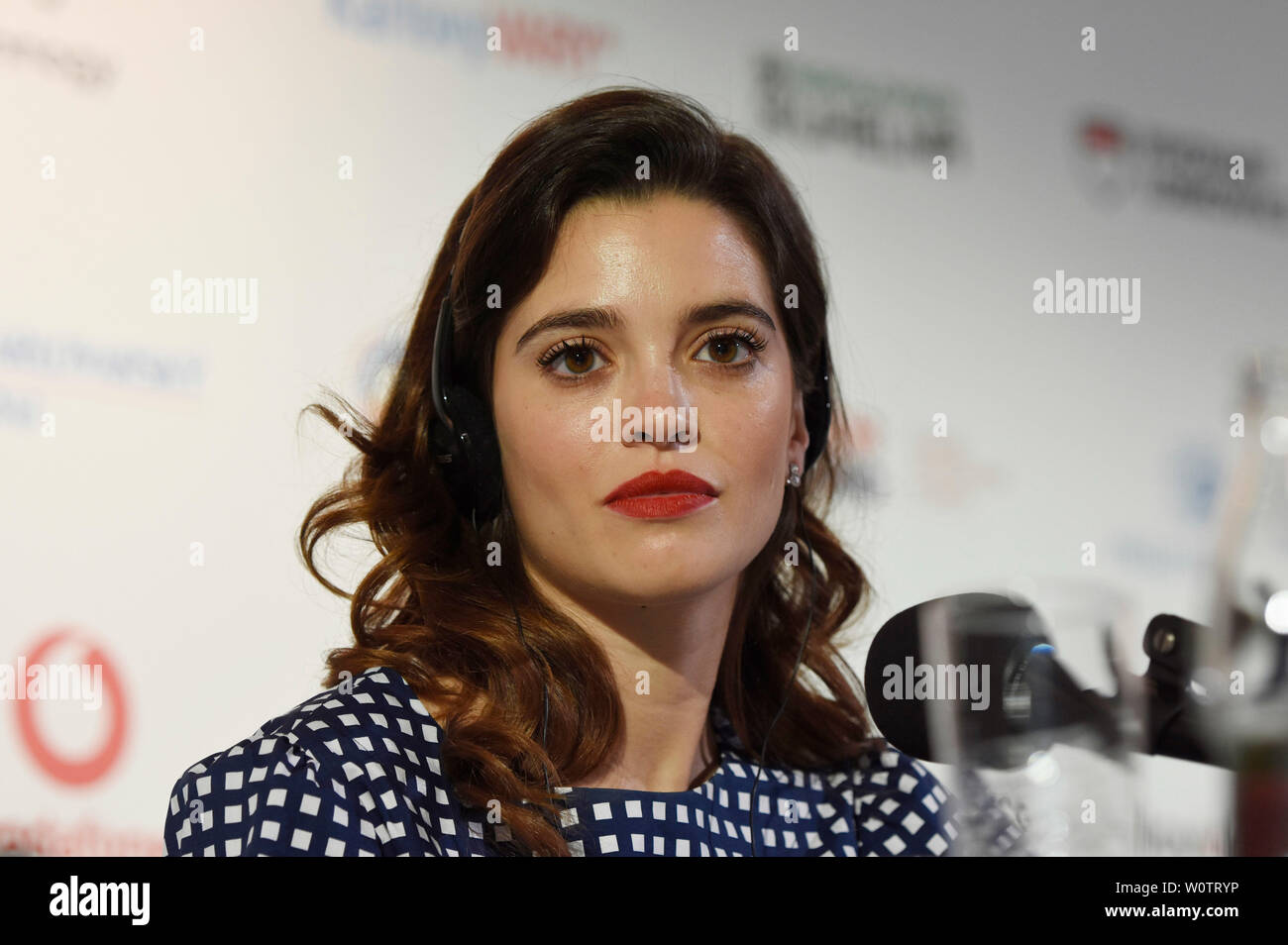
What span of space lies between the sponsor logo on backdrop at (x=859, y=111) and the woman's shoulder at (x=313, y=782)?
0.82 meters

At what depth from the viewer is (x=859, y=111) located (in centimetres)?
151

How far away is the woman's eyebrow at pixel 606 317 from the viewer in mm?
1171

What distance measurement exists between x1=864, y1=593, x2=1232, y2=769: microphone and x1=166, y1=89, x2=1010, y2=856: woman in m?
0.15

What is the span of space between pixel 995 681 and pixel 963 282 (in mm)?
561

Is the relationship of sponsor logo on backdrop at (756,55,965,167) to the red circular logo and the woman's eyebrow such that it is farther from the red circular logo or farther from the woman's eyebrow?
the red circular logo

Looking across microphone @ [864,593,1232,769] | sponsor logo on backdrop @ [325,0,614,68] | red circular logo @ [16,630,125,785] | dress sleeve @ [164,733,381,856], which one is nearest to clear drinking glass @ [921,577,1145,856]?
microphone @ [864,593,1232,769]

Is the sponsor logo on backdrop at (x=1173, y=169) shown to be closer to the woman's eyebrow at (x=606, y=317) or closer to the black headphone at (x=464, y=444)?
the woman's eyebrow at (x=606, y=317)

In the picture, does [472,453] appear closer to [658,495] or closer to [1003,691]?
[658,495]

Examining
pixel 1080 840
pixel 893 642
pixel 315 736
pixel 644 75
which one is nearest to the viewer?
pixel 315 736

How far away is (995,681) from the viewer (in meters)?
1.16

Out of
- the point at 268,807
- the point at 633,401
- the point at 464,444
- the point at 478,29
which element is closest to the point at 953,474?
the point at 633,401

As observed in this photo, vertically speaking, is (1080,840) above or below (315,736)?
below
